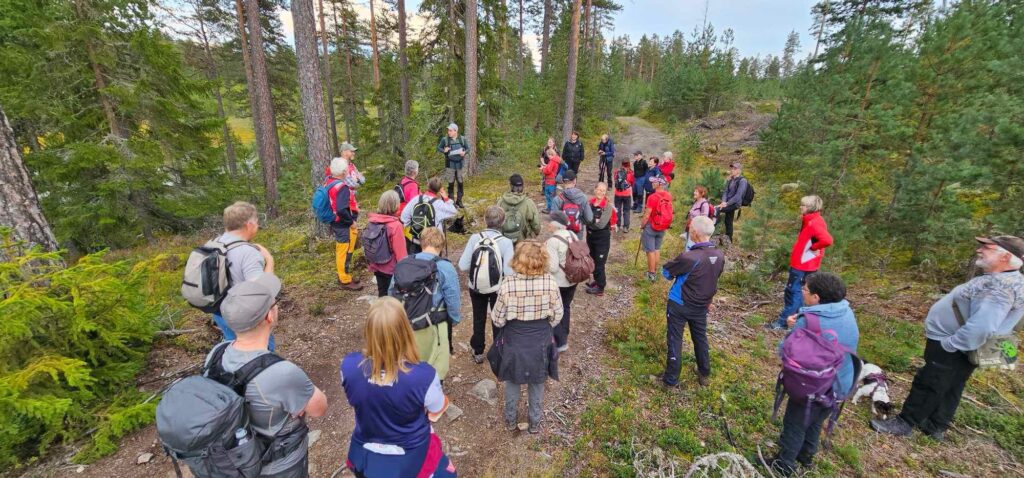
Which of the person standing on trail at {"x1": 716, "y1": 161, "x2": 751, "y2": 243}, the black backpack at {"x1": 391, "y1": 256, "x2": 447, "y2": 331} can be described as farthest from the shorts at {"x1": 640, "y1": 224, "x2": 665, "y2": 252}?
the black backpack at {"x1": 391, "y1": 256, "x2": 447, "y2": 331}

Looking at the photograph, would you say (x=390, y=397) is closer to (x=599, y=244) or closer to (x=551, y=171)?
(x=599, y=244)

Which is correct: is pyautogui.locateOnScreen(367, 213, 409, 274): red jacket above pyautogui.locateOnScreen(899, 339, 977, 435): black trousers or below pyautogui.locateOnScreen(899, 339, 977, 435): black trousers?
above

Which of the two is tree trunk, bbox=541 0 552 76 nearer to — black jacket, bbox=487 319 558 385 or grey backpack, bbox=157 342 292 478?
black jacket, bbox=487 319 558 385

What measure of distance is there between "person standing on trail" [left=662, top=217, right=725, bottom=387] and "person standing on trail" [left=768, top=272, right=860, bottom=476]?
0.89 meters

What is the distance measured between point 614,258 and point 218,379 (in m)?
8.31

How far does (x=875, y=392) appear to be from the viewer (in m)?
4.83

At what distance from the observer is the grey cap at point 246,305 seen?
2176mm

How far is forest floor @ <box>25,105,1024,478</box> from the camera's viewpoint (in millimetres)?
3920

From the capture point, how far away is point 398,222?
514 centimetres

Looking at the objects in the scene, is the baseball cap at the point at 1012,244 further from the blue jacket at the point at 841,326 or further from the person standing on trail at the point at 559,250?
the person standing on trail at the point at 559,250

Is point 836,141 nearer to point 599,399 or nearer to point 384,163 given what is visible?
point 599,399

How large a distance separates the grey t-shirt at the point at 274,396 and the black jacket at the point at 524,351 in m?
1.81

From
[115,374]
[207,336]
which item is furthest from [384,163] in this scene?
[115,374]

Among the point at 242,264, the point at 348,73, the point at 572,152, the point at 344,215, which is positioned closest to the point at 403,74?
the point at 572,152
